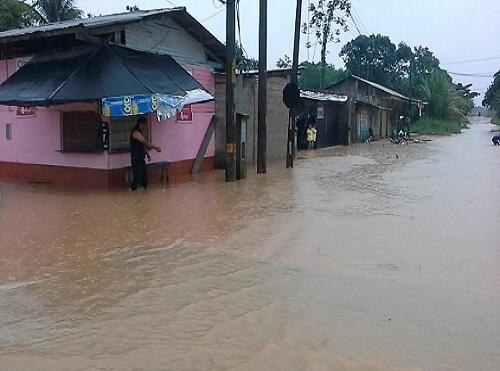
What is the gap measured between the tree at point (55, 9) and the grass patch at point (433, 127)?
32386mm

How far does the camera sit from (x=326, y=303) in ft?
16.7

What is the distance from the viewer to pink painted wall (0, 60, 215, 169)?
41.2ft

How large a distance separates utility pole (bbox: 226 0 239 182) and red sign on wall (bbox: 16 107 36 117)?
4780 millimetres

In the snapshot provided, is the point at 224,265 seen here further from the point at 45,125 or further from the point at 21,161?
the point at 21,161

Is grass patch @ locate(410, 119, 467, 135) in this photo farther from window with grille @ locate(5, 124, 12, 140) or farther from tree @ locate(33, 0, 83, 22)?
window with grille @ locate(5, 124, 12, 140)

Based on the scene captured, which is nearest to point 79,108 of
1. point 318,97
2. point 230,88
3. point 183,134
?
point 183,134

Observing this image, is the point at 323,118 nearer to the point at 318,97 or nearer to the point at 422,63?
the point at 318,97

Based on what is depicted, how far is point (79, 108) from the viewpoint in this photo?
40.8 ft

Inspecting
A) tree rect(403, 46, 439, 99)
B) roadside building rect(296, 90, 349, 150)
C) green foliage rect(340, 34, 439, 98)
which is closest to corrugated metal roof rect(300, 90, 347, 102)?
roadside building rect(296, 90, 349, 150)

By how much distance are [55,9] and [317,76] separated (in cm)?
2981

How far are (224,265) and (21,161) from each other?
31.0 ft

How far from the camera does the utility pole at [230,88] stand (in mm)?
13094

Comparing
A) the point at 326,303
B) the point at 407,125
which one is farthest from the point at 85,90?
the point at 407,125

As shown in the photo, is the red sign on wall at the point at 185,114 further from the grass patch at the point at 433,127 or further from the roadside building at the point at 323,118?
the grass patch at the point at 433,127
